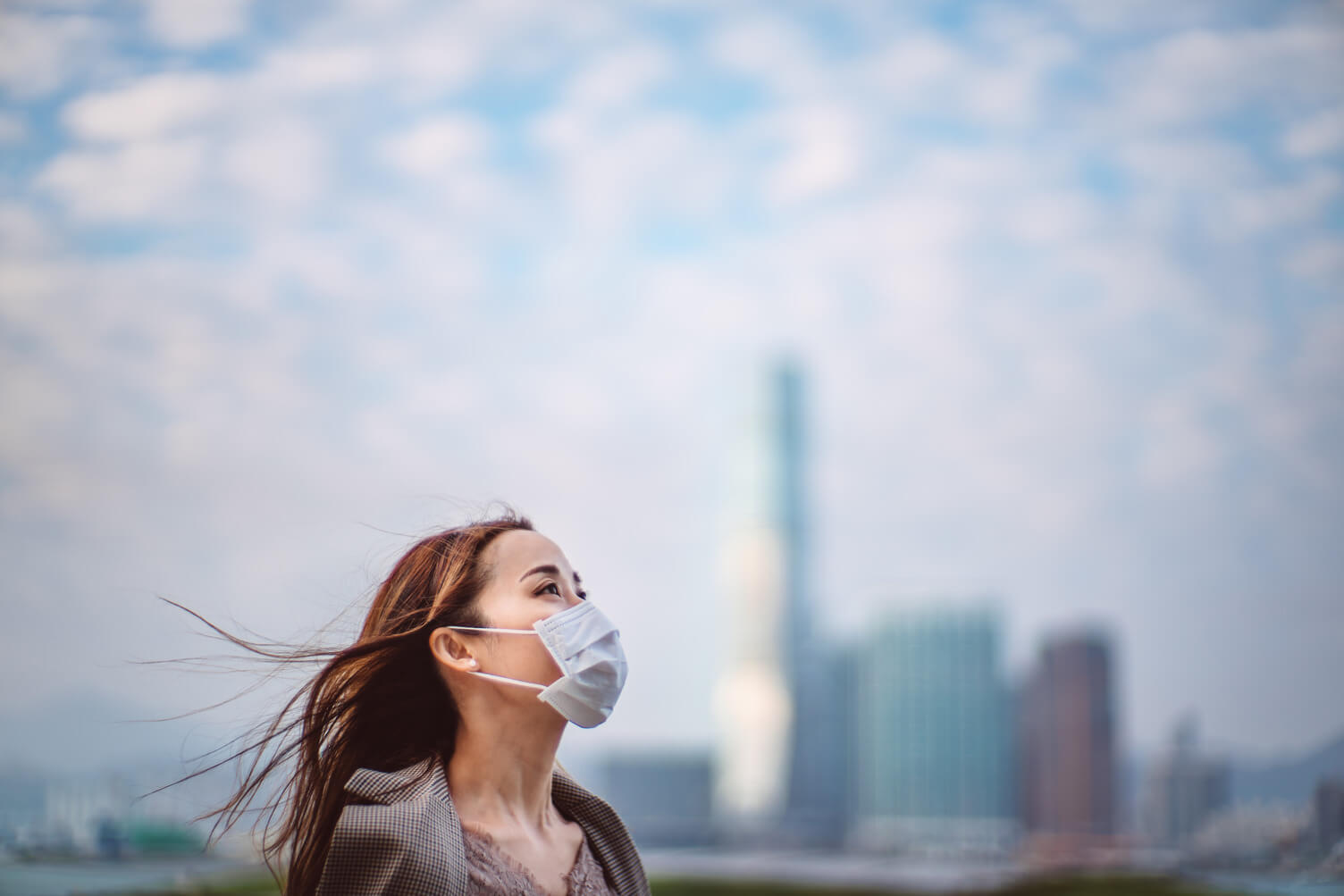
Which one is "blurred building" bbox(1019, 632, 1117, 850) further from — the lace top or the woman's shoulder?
the woman's shoulder

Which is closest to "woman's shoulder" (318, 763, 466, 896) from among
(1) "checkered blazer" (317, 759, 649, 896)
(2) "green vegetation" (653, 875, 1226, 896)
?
(1) "checkered blazer" (317, 759, 649, 896)

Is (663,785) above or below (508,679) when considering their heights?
below

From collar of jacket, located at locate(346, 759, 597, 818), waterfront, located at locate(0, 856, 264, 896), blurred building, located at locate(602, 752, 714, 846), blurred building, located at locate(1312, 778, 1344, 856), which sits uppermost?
collar of jacket, located at locate(346, 759, 597, 818)

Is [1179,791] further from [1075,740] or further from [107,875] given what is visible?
[107,875]

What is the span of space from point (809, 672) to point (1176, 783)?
68582mm

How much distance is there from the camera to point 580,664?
1960 mm

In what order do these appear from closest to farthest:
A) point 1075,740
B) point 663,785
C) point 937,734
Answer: point 1075,740, point 663,785, point 937,734

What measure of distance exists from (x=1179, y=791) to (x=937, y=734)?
2331 inches

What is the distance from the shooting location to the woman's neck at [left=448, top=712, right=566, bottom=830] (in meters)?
1.92

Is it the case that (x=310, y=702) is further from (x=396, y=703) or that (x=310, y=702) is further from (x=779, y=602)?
(x=779, y=602)

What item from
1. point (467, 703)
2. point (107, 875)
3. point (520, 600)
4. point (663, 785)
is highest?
point (520, 600)

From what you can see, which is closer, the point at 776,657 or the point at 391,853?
the point at 391,853

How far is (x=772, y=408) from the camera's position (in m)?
132

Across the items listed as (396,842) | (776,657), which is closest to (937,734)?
(776,657)
